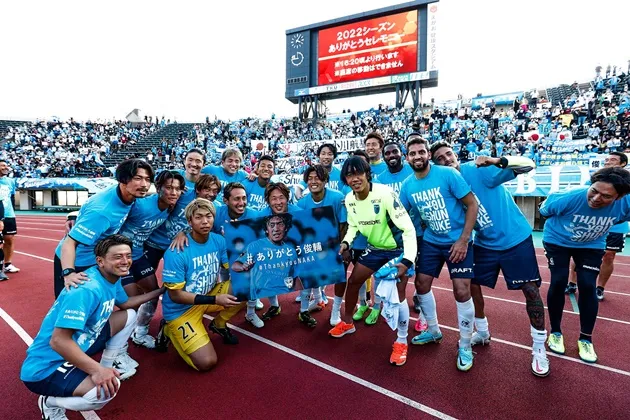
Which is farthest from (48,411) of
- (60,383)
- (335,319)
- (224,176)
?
(224,176)

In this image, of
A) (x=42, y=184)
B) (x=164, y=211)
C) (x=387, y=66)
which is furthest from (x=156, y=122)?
(x=164, y=211)

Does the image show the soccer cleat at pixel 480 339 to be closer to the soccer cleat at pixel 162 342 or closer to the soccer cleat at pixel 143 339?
the soccer cleat at pixel 162 342

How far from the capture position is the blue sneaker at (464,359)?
10.4ft

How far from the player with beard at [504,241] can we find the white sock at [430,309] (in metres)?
0.47

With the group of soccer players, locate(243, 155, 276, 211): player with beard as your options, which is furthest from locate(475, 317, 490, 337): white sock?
locate(243, 155, 276, 211): player with beard

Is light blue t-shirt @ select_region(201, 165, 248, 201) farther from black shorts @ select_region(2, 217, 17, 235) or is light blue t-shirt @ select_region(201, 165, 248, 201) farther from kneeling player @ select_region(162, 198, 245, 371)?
black shorts @ select_region(2, 217, 17, 235)

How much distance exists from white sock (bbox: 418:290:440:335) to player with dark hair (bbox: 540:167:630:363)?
119cm

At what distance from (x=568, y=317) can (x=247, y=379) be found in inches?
169

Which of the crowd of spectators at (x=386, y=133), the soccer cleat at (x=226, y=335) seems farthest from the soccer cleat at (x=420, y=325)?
the crowd of spectators at (x=386, y=133)

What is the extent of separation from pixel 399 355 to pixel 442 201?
1.57 metres

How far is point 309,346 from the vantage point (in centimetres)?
375

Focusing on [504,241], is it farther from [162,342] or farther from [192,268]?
[162,342]

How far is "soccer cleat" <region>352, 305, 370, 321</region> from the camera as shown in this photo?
4516mm

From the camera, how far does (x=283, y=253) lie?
3.92 meters
